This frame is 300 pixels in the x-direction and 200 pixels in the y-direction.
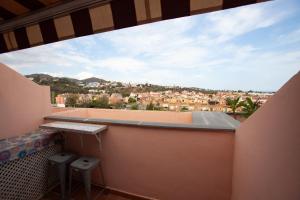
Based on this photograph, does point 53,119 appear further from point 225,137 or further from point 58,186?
point 225,137

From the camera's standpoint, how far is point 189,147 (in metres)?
1.89

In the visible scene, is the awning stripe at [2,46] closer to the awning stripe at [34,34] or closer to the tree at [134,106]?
the awning stripe at [34,34]

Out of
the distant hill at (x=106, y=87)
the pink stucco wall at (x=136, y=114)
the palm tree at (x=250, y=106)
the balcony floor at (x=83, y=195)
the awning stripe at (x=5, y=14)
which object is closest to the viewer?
the awning stripe at (x=5, y=14)

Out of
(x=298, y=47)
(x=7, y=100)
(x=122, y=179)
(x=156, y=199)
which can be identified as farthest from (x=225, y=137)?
(x=7, y=100)

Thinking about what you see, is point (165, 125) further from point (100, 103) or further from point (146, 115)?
point (100, 103)

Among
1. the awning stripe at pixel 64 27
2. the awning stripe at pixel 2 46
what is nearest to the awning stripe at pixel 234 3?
the awning stripe at pixel 64 27

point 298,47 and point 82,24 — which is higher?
point 82,24

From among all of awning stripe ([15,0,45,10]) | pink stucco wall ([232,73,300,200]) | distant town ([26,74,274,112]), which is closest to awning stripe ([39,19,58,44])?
awning stripe ([15,0,45,10])

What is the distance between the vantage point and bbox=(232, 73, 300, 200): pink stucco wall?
2.06 feet

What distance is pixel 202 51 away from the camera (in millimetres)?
5508

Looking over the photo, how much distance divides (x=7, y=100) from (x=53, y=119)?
0.75 m

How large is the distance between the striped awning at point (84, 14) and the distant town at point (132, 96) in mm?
2408

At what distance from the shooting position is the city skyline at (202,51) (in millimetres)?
1377

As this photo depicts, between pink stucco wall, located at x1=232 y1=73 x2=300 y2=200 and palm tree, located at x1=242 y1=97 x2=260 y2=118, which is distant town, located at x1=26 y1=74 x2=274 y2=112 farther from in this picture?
pink stucco wall, located at x1=232 y1=73 x2=300 y2=200
